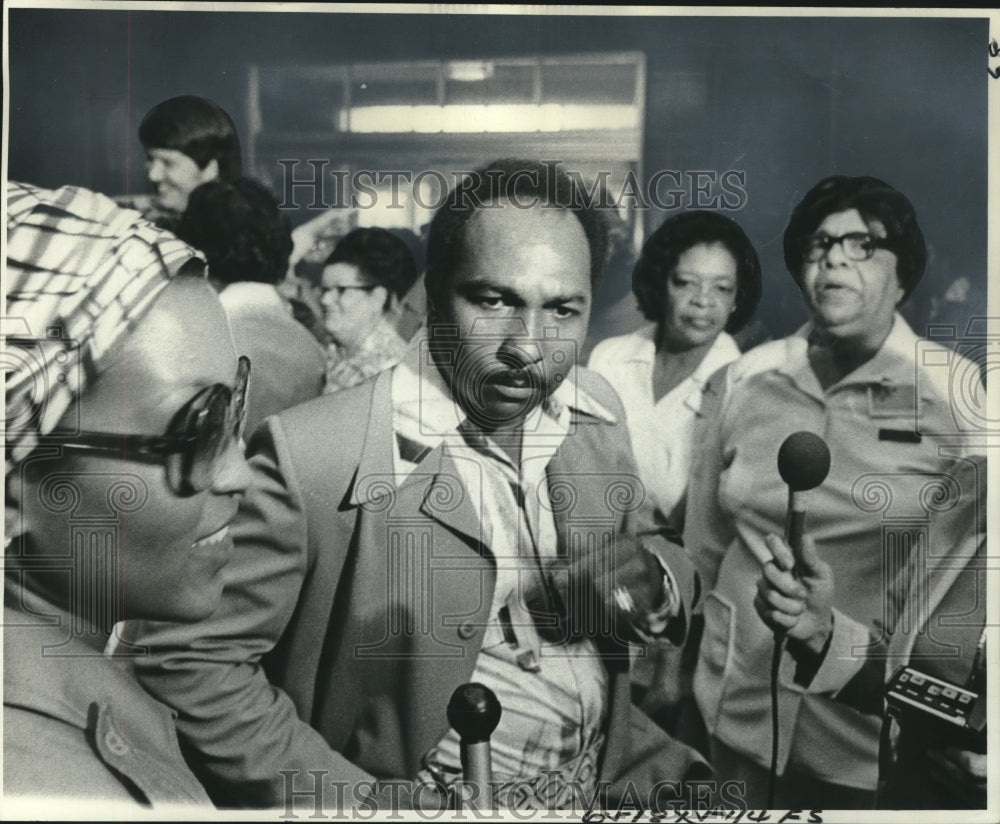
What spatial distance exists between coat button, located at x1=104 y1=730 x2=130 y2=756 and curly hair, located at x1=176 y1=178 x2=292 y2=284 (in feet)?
3.88

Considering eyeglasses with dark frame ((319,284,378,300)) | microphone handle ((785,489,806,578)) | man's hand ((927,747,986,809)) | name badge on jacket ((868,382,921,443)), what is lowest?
man's hand ((927,747,986,809))

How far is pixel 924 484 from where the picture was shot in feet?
8.68

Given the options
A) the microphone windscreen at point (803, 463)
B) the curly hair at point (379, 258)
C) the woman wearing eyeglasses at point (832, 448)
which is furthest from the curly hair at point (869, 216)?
the curly hair at point (379, 258)

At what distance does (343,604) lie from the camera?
8.50 ft

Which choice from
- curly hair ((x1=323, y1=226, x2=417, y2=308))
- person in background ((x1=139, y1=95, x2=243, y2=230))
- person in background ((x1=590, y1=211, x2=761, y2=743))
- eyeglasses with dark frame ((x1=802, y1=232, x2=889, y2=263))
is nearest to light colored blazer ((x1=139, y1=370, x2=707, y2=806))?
person in background ((x1=590, y1=211, x2=761, y2=743))

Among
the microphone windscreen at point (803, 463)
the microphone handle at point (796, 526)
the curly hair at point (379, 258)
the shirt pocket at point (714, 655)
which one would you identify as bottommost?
the shirt pocket at point (714, 655)

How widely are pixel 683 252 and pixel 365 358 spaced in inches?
33.8

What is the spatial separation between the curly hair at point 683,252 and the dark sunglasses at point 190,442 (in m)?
1.09

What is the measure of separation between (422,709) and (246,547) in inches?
24.0

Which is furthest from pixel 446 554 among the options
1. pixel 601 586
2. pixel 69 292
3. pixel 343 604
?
pixel 69 292

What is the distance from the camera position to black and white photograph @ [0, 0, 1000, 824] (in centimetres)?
258

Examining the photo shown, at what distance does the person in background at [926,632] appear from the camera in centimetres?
263

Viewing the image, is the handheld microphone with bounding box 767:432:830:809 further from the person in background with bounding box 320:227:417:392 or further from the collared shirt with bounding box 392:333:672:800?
the person in background with bounding box 320:227:417:392

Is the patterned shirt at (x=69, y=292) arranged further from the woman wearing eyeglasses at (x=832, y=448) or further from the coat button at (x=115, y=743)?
the woman wearing eyeglasses at (x=832, y=448)
